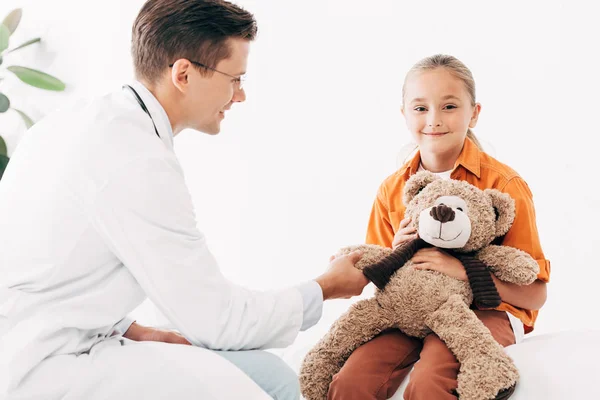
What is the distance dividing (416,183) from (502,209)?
8.6 inches

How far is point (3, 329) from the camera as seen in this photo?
1273mm

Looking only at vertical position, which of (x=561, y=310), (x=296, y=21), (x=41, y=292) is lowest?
(x=561, y=310)

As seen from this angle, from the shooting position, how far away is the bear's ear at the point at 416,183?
67.7 inches

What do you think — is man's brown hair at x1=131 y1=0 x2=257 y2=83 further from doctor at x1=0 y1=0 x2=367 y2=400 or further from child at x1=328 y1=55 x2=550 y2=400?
child at x1=328 y1=55 x2=550 y2=400

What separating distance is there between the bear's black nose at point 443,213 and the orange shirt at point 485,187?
259 mm

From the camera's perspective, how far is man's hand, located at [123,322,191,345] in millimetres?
1671

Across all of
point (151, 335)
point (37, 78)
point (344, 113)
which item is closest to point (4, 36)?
point (37, 78)

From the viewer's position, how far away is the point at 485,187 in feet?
5.94

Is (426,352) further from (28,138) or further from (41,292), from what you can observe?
(28,138)

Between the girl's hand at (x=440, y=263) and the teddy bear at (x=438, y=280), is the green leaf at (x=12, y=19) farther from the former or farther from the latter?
the girl's hand at (x=440, y=263)

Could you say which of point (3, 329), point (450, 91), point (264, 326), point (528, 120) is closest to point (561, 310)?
point (528, 120)

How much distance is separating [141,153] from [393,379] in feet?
2.64

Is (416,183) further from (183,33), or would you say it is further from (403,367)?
(183,33)

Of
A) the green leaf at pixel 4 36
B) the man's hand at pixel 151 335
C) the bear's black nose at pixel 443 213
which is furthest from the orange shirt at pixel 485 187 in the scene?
the green leaf at pixel 4 36
